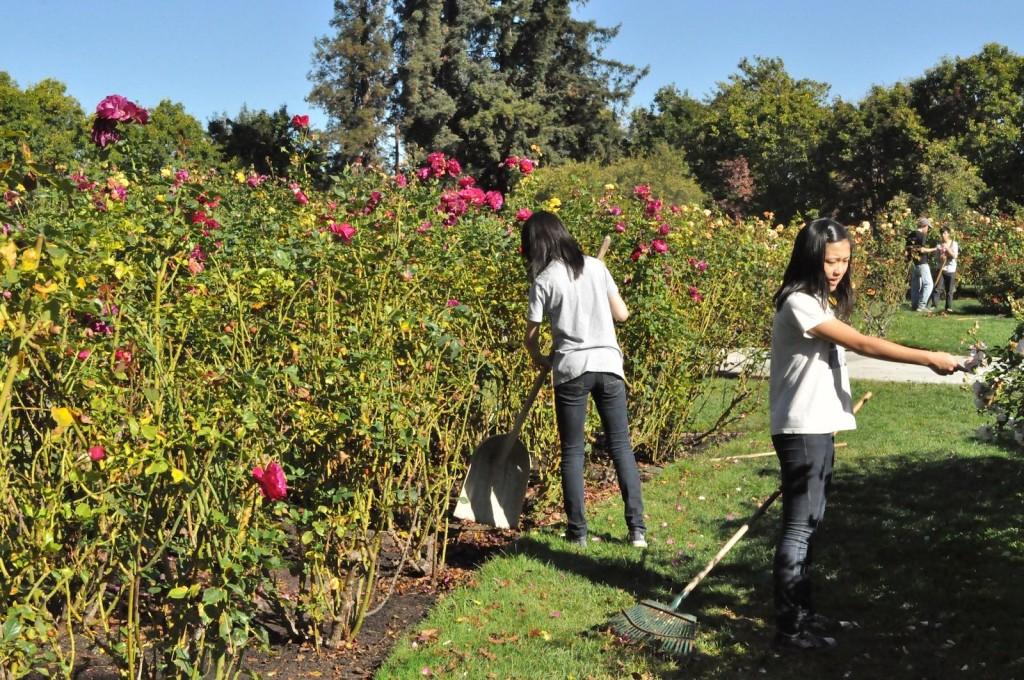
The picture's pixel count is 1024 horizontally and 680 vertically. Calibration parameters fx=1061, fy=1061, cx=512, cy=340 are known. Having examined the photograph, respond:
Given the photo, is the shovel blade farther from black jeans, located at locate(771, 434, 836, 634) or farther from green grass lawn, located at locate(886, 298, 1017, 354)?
green grass lawn, located at locate(886, 298, 1017, 354)

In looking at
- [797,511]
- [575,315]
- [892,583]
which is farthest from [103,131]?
[892,583]

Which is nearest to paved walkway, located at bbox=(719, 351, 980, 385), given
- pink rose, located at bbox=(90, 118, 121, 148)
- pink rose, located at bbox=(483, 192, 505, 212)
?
pink rose, located at bbox=(483, 192, 505, 212)

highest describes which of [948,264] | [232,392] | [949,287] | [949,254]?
[949,254]

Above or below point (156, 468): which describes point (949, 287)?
above

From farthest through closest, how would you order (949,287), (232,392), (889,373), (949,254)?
(949,287) < (949,254) < (889,373) < (232,392)

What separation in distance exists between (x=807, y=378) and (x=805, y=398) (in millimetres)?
73

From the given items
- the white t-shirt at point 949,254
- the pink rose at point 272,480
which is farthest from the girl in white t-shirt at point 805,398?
the white t-shirt at point 949,254

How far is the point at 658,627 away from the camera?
3938mm

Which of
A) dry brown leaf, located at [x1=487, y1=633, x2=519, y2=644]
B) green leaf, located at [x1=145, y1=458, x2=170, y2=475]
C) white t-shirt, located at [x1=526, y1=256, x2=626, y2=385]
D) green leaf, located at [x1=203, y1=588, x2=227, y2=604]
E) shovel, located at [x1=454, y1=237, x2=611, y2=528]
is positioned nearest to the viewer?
green leaf, located at [x1=145, y1=458, x2=170, y2=475]

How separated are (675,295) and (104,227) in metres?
4.17

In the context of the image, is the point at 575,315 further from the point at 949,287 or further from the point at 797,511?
the point at 949,287

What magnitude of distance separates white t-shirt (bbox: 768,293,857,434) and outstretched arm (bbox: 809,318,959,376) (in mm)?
62

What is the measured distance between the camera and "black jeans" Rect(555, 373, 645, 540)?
16.4 feet

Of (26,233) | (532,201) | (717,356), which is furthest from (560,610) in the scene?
(717,356)
